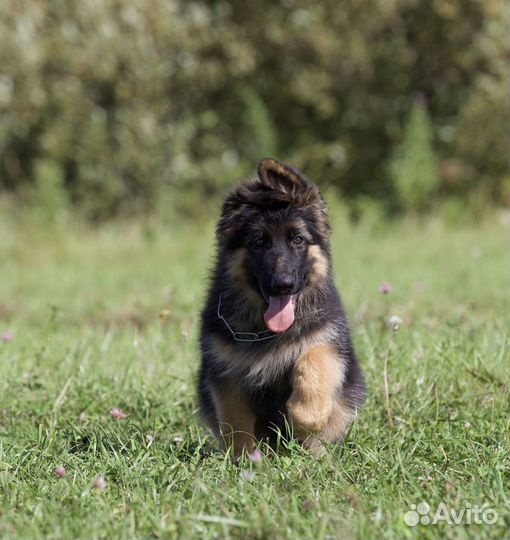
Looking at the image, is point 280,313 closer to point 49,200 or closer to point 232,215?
point 232,215

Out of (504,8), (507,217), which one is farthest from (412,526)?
(504,8)

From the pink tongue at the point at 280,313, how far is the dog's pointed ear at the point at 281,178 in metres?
0.52

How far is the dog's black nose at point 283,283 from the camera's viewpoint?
155 inches

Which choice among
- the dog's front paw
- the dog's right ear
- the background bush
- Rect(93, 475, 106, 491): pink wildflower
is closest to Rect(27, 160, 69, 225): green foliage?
the background bush

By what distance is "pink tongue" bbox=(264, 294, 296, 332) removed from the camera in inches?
159

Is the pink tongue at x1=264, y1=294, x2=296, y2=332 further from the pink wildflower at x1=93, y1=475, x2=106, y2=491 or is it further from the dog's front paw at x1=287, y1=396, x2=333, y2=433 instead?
the pink wildflower at x1=93, y1=475, x2=106, y2=491

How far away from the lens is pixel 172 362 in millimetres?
5559

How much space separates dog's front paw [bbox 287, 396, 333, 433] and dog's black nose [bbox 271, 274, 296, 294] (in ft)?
1.64

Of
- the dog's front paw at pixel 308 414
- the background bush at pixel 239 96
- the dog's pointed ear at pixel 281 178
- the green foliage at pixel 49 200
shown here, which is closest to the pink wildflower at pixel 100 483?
the dog's front paw at pixel 308 414

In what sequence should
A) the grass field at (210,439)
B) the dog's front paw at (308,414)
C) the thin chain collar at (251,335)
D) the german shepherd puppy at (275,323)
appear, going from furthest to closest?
the thin chain collar at (251,335) → the german shepherd puppy at (275,323) → the dog's front paw at (308,414) → the grass field at (210,439)

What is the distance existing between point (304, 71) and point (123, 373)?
502 inches

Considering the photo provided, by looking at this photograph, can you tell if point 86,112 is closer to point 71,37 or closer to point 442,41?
point 71,37

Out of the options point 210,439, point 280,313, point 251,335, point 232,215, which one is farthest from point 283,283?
point 210,439

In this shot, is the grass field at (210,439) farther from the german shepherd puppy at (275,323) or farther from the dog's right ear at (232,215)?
the dog's right ear at (232,215)
